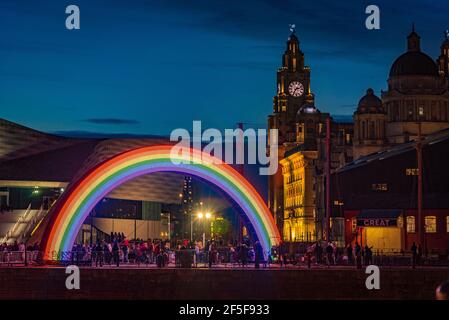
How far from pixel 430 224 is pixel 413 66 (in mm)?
79228

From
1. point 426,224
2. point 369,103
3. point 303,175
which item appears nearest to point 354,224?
point 426,224

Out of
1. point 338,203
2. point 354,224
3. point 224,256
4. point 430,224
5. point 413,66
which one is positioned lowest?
point 224,256

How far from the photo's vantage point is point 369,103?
147875 mm

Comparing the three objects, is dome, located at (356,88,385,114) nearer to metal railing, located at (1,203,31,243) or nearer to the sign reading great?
metal railing, located at (1,203,31,243)

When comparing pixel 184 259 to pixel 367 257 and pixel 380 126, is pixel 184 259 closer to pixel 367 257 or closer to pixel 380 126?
pixel 367 257

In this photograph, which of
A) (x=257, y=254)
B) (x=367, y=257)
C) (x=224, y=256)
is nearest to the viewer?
(x=257, y=254)

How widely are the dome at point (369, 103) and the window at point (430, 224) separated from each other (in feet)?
209

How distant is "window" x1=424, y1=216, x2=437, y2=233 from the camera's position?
84125 millimetres

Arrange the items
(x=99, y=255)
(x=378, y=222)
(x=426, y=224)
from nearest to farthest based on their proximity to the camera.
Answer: (x=99, y=255) < (x=378, y=222) < (x=426, y=224)

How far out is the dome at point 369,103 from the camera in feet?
485

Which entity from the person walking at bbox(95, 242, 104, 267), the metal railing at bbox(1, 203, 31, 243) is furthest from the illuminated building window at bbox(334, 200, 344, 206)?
the person walking at bbox(95, 242, 104, 267)

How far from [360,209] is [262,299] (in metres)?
41.0

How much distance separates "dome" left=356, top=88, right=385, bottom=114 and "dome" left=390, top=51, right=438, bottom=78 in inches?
520

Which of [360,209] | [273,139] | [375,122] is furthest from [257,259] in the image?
[273,139]
